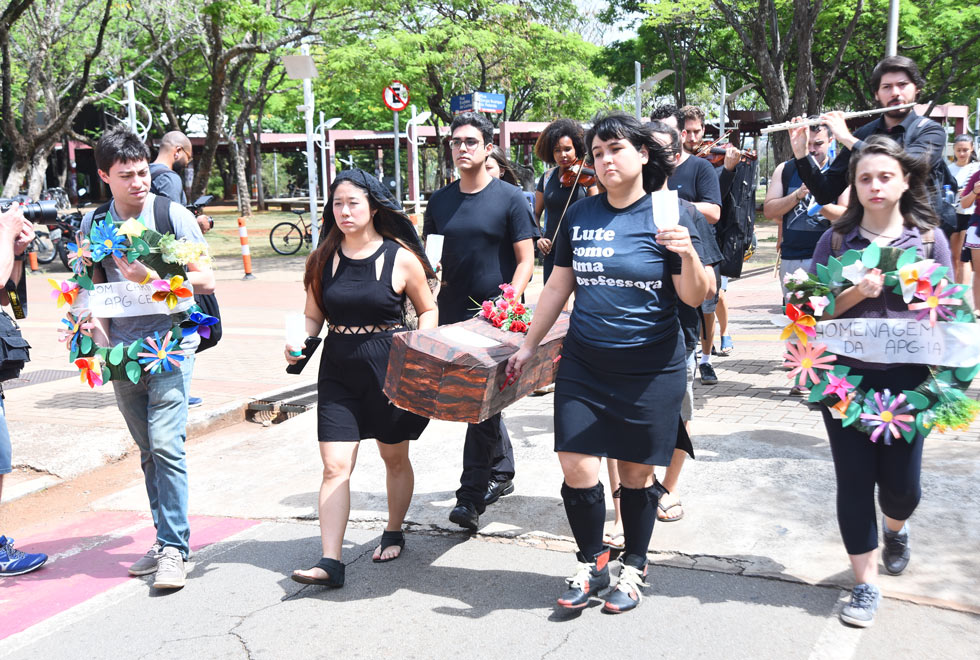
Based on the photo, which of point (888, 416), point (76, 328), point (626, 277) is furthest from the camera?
point (76, 328)

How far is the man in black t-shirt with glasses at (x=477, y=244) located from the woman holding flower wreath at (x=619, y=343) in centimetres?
111

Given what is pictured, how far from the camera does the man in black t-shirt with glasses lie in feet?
15.6

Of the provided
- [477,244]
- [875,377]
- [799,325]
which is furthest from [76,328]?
[875,377]

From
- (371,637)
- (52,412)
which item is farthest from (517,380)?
(52,412)

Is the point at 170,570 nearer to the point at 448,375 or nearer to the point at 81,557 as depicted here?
the point at 81,557

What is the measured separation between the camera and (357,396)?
4215 mm

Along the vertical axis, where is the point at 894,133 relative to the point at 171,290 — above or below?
above

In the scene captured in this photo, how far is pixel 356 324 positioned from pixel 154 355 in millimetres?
900

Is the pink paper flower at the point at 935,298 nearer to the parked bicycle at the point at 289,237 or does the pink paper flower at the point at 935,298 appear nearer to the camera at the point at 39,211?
the camera at the point at 39,211

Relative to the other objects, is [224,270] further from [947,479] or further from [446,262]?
[947,479]

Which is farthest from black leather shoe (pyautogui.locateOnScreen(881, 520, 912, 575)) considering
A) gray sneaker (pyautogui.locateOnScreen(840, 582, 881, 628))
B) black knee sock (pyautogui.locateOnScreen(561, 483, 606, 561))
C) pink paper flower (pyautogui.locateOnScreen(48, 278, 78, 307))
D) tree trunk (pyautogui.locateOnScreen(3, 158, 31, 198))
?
tree trunk (pyautogui.locateOnScreen(3, 158, 31, 198))

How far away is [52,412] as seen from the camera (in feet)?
24.1

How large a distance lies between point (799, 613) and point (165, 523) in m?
2.77

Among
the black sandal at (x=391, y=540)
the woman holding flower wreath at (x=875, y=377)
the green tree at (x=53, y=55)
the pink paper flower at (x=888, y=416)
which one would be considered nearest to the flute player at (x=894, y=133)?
the woman holding flower wreath at (x=875, y=377)
